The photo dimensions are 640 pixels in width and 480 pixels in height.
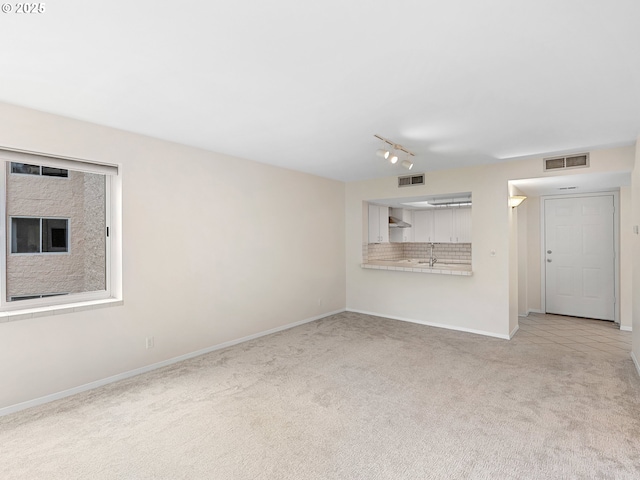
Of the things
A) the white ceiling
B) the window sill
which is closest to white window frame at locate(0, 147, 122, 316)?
the window sill

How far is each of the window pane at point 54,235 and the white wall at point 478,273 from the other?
4491 millimetres

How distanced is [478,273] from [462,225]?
1.80m

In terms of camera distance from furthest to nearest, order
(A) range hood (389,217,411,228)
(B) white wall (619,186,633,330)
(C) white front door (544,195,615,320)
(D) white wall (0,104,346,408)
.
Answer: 1. (A) range hood (389,217,411,228)
2. (C) white front door (544,195,615,320)
3. (B) white wall (619,186,633,330)
4. (D) white wall (0,104,346,408)

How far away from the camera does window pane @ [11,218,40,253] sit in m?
2.87

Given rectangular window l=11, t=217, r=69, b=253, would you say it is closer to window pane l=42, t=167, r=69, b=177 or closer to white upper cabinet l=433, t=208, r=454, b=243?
window pane l=42, t=167, r=69, b=177

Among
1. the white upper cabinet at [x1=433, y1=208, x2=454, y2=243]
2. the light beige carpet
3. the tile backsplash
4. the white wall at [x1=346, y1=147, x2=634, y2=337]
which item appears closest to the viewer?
the light beige carpet

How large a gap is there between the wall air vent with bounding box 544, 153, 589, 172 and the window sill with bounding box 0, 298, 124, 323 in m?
5.37

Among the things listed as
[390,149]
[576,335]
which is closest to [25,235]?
[390,149]

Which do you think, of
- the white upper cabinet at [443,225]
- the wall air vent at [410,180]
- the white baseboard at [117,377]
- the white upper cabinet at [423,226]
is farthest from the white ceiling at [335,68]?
the white upper cabinet at [423,226]

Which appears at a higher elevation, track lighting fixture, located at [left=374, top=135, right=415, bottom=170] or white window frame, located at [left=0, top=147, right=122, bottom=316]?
track lighting fixture, located at [left=374, top=135, right=415, bottom=170]

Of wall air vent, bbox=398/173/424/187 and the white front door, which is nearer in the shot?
wall air vent, bbox=398/173/424/187

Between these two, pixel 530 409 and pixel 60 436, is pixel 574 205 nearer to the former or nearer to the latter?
pixel 530 409

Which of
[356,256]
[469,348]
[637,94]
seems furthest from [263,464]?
[356,256]

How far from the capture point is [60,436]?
2361 mm
